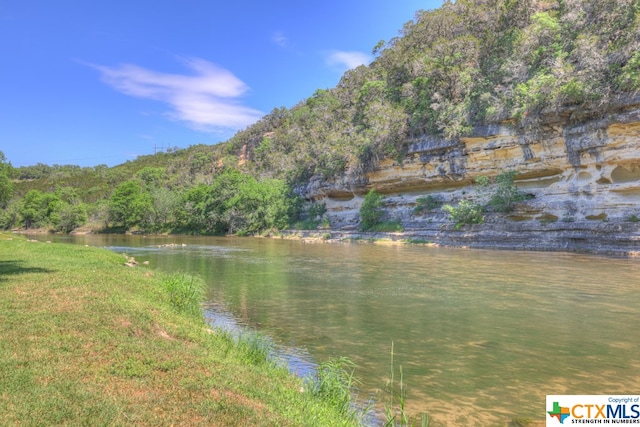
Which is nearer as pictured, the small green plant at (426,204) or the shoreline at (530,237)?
the shoreline at (530,237)

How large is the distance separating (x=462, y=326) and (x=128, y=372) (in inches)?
348

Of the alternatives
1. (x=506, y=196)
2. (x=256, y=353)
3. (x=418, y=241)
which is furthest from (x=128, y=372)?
(x=418, y=241)

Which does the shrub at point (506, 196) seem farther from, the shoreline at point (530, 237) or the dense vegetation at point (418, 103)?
the shoreline at point (530, 237)

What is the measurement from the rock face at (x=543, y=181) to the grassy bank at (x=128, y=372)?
3194 cm

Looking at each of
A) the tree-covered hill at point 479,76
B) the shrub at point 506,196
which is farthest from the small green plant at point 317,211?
the shrub at point 506,196

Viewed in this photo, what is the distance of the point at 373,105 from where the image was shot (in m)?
61.0

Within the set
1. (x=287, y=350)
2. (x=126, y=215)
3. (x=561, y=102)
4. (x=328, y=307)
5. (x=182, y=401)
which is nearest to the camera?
(x=182, y=401)

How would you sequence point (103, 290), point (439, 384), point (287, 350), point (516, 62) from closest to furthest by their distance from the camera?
1. point (439, 384)
2. point (287, 350)
3. point (103, 290)
4. point (516, 62)

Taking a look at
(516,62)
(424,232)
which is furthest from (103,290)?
(516,62)

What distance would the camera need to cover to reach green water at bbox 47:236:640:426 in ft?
24.5

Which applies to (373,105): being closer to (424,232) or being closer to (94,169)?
(424,232)

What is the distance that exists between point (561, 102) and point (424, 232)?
1819cm

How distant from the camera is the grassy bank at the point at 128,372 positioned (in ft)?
15.9

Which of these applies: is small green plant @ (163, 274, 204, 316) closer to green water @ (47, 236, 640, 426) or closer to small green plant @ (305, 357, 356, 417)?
green water @ (47, 236, 640, 426)
